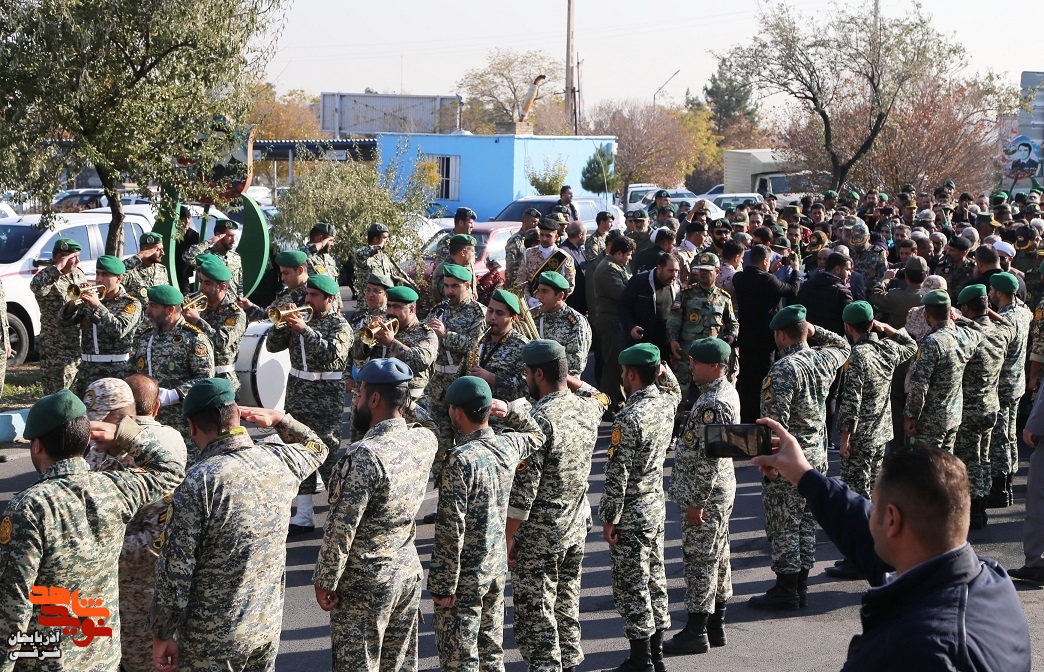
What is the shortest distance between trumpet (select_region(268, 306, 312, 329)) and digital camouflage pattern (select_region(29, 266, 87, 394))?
309cm

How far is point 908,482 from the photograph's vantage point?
10.2 ft

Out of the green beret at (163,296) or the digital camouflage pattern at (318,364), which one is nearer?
the green beret at (163,296)

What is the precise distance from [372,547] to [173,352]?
3797 mm

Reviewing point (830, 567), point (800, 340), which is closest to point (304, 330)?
point (800, 340)

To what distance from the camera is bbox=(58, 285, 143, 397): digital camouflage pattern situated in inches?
394

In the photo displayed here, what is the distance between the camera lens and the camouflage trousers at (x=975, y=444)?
931 centimetres

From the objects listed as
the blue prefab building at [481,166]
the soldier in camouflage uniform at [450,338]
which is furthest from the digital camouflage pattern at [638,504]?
the blue prefab building at [481,166]

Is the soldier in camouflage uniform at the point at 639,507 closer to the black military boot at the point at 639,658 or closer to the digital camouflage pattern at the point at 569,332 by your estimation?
the black military boot at the point at 639,658

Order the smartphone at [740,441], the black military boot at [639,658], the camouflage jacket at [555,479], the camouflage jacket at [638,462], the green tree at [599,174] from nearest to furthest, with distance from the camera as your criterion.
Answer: the smartphone at [740,441] < the camouflage jacket at [555,479] < the camouflage jacket at [638,462] < the black military boot at [639,658] < the green tree at [599,174]

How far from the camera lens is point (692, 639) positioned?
6805 mm

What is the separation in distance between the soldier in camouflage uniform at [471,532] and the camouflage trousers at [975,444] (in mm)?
5295

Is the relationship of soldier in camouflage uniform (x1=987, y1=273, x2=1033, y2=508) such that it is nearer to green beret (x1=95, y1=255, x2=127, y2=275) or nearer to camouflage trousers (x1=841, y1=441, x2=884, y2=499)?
camouflage trousers (x1=841, y1=441, x2=884, y2=499)

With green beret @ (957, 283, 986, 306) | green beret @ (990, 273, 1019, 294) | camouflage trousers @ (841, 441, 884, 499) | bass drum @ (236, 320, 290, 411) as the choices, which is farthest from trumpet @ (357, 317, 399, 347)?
green beret @ (990, 273, 1019, 294)

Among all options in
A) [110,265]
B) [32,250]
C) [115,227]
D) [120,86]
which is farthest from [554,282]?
[32,250]
